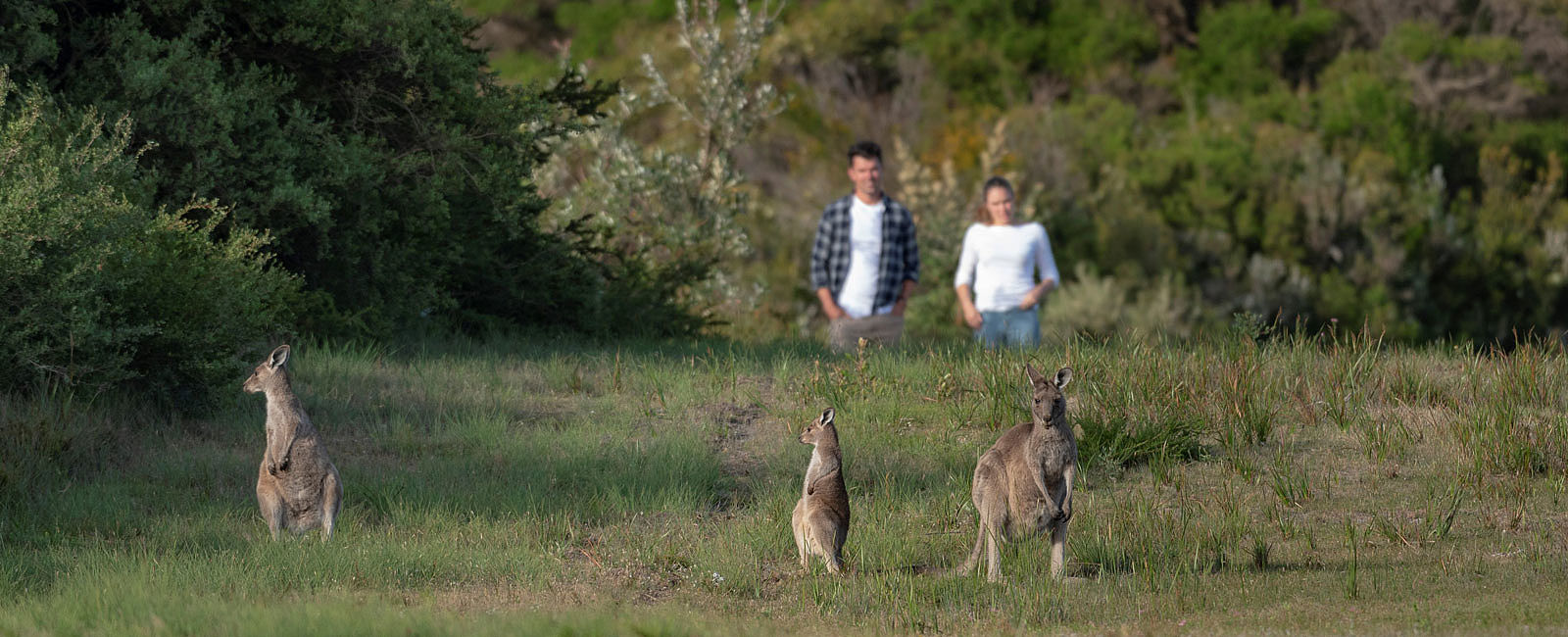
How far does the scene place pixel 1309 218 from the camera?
31.4 meters

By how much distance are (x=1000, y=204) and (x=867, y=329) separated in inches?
60.9

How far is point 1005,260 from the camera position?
1354 centimetres

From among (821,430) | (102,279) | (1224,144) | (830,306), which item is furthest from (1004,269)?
(1224,144)

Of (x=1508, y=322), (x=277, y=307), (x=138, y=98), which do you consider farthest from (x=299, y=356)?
(x=1508, y=322)

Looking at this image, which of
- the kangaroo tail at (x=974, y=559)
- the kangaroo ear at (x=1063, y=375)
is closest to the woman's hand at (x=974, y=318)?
the kangaroo tail at (x=974, y=559)

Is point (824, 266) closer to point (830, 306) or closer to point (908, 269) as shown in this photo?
point (830, 306)

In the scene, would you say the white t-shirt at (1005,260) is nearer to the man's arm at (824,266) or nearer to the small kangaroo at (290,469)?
the man's arm at (824,266)

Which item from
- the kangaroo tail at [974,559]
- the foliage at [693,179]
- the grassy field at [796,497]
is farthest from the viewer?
the foliage at [693,179]

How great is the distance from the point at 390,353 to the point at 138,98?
9.38 feet

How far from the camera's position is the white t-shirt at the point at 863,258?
546 inches

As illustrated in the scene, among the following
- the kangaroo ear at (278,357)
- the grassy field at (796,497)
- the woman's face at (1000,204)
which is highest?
the woman's face at (1000,204)

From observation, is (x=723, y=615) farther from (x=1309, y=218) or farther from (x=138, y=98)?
(x=1309, y=218)

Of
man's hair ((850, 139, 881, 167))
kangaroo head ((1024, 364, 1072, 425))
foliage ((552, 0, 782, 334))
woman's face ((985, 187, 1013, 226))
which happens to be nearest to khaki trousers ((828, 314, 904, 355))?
woman's face ((985, 187, 1013, 226))

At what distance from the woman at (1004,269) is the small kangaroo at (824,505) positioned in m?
5.52
